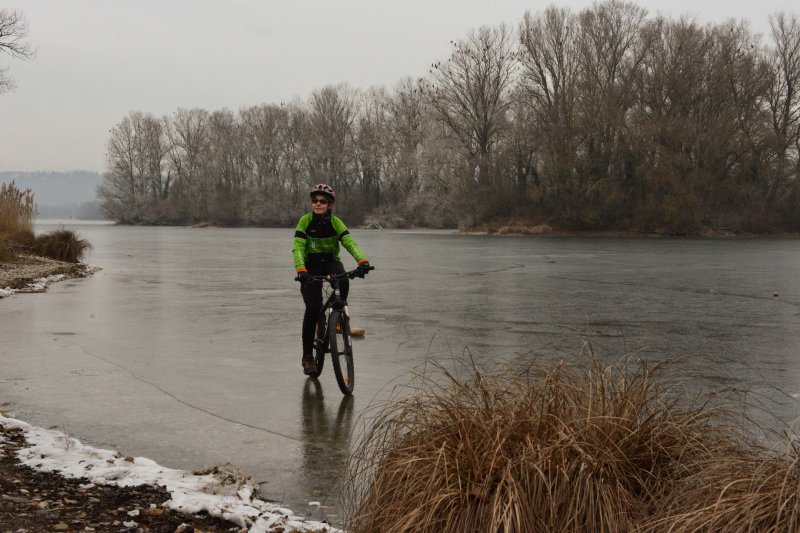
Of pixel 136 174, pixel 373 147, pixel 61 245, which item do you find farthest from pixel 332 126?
pixel 61 245

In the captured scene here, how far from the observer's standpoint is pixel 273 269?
82.0 ft

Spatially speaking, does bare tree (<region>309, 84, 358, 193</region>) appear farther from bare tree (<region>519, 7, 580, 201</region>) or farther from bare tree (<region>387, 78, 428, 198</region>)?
bare tree (<region>519, 7, 580, 201</region>)

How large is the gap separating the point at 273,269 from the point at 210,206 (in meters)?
85.9

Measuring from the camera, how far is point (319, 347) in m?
8.08

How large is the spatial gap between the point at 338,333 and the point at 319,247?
0.96m

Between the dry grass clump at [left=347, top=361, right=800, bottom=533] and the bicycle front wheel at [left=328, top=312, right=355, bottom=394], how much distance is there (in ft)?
10.5

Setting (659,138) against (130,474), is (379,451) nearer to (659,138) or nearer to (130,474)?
(130,474)

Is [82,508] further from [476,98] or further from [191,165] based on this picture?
[191,165]

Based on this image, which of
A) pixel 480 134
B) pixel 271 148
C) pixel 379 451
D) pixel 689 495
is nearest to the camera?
pixel 689 495

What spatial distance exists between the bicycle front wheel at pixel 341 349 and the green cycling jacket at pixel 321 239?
0.66 metres

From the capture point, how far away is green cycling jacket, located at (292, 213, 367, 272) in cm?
787

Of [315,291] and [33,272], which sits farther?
[33,272]

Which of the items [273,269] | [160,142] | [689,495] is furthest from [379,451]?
[160,142]

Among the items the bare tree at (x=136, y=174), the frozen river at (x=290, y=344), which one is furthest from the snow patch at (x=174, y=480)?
the bare tree at (x=136, y=174)
